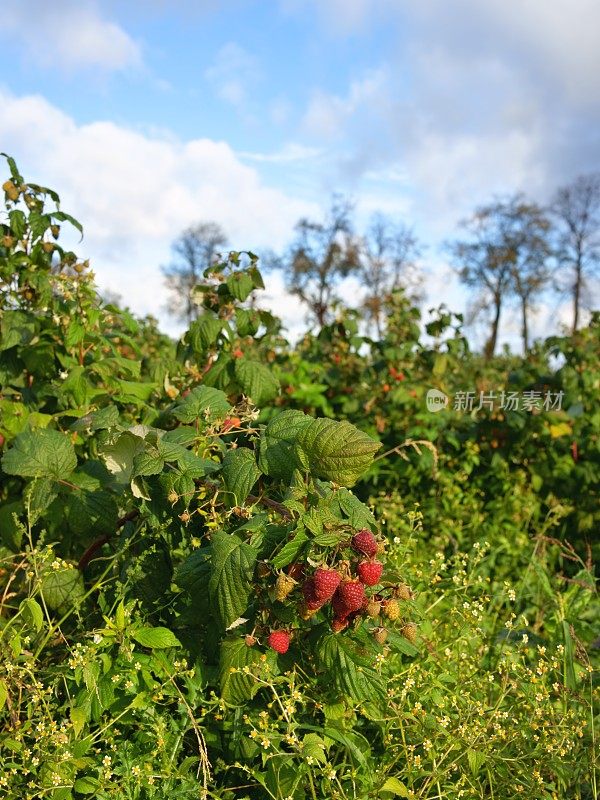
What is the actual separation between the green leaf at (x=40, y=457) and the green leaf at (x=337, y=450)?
79cm

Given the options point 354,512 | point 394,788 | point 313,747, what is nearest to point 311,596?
point 354,512

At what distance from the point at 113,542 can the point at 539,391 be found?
295 cm

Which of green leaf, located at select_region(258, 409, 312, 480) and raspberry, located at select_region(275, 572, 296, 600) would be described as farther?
green leaf, located at select_region(258, 409, 312, 480)

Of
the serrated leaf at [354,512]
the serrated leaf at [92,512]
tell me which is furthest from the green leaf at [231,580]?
the serrated leaf at [92,512]

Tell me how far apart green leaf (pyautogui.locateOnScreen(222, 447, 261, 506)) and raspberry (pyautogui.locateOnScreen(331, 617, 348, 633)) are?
0.33 meters

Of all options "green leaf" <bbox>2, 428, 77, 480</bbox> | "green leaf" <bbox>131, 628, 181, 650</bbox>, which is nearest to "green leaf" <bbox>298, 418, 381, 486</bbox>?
"green leaf" <bbox>131, 628, 181, 650</bbox>

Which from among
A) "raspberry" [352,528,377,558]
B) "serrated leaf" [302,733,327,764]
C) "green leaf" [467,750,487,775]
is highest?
"raspberry" [352,528,377,558]

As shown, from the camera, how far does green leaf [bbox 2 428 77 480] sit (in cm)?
207

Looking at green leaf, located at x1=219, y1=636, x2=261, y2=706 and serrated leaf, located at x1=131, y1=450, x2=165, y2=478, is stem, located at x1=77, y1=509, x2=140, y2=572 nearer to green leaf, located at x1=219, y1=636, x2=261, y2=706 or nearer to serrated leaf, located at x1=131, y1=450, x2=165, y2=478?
serrated leaf, located at x1=131, y1=450, x2=165, y2=478

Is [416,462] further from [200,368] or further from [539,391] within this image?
[200,368]

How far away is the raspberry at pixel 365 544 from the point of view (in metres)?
1.49

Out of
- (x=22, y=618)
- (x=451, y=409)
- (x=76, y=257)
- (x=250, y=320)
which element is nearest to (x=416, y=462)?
(x=451, y=409)

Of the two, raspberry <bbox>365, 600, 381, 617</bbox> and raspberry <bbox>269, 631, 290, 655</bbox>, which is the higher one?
raspberry <bbox>365, 600, 381, 617</bbox>

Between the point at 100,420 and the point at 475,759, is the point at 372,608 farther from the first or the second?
the point at 100,420
